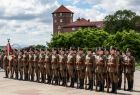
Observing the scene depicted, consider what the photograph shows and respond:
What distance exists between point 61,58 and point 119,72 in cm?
312

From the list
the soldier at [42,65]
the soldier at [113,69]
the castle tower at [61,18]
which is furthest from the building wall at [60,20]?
the soldier at [113,69]

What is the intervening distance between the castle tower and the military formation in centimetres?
13098

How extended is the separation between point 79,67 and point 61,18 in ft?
449

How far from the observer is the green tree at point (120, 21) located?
112875 mm

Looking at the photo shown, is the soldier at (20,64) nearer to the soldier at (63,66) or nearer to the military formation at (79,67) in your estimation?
the military formation at (79,67)

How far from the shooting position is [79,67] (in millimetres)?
19312

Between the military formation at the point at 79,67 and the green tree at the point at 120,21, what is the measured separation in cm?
8934

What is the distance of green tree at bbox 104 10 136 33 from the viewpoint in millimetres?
112875

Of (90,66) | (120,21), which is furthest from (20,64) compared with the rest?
(120,21)

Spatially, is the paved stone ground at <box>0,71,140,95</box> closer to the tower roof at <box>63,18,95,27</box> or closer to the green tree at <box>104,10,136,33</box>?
the green tree at <box>104,10,136,33</box>

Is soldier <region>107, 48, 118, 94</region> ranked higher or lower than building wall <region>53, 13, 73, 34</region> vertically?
lower

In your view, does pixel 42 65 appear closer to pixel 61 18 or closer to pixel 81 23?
pixel 81 23

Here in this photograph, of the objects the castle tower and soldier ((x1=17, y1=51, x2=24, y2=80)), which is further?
the castle tower

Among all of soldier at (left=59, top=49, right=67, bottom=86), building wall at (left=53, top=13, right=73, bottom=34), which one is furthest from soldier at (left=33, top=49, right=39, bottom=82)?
building wall at (left=53, top=13, right=73, bottom=34)
